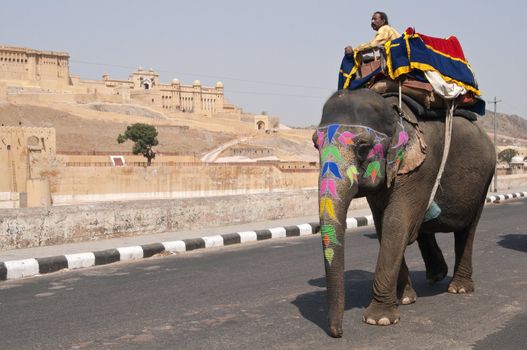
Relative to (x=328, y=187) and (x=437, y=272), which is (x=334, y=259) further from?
(x=437, y=272)

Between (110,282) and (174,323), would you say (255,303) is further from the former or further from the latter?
(110,282)

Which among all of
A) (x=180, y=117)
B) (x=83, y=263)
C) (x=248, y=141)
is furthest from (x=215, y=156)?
(x=83, y=263)

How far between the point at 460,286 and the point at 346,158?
2.42 meters

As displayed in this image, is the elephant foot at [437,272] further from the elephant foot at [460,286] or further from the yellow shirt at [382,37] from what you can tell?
the yellow shirt at [382,37]

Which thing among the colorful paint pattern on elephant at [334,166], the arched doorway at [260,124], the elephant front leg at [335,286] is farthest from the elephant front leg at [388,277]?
the arched doorway at [260,124]

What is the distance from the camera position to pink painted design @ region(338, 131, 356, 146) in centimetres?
465

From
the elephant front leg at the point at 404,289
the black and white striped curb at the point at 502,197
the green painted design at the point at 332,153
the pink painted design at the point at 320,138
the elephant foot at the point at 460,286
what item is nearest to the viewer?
the green painted design at the point at 332,153

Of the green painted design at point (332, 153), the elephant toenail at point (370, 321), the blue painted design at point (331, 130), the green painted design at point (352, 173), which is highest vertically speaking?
the blue painted design at point (331, 130)

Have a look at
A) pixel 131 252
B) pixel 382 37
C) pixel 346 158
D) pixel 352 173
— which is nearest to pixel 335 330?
pixel 352 173

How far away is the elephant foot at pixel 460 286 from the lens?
6289 mm

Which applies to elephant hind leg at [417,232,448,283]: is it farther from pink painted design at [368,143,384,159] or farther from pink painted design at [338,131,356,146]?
pink painted design at [338,131,356,146]

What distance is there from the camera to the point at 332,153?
4.64m

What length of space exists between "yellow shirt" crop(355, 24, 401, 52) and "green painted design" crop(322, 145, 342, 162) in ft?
3.92

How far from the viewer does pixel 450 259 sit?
8.86 metres
